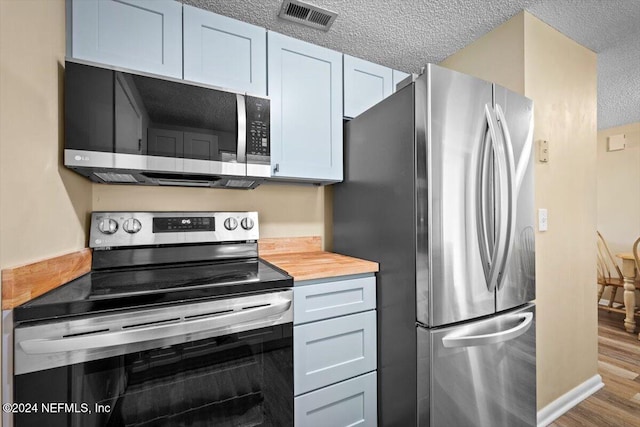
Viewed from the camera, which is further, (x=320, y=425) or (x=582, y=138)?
(x=582, y=138)

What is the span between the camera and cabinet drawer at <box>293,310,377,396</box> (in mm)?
1271

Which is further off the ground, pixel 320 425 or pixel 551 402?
pixel 320 425

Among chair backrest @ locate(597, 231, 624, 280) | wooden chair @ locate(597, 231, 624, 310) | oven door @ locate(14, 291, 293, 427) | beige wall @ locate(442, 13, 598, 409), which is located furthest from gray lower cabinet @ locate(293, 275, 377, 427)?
chair backrest @ locate(597, 231, 624, 280)

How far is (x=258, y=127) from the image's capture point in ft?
4.81

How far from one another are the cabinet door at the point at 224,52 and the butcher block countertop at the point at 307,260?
3.17 ft

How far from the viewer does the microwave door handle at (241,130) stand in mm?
1417

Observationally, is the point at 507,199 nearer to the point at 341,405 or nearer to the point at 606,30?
the point at 341,405

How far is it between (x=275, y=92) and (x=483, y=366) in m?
1.75

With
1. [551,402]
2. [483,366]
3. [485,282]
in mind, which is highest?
[485,282]

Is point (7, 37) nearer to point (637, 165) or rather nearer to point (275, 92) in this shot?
point (275, 92)

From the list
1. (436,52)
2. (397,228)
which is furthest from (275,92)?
(436,52)

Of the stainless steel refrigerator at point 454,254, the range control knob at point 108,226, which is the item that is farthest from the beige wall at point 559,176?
the range control knob at point 108,226

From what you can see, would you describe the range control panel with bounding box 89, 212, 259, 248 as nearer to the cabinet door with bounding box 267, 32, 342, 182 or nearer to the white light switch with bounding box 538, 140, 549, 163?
the cabinet door with bounding box 267, 32, 342, 182

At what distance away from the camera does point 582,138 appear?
200cm
